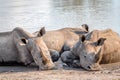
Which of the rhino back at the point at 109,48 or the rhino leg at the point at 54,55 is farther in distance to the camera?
the rhino leg at the point at 54,55

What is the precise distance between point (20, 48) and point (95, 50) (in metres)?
2.03

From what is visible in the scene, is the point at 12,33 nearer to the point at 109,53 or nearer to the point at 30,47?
the point at 30,47

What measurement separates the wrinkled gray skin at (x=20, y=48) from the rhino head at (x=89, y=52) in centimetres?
83

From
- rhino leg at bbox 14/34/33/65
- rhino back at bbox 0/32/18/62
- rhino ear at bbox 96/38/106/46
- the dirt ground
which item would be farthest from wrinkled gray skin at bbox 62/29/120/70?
rhino back at bbox 0/32/18/62

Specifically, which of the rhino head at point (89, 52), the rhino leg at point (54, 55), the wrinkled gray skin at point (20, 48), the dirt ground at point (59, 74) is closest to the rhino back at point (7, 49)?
the wrinkled gray skin at point (20, 48)

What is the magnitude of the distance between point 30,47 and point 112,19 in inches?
432

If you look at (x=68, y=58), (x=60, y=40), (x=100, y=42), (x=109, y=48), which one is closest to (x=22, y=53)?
(x=68, y=58)

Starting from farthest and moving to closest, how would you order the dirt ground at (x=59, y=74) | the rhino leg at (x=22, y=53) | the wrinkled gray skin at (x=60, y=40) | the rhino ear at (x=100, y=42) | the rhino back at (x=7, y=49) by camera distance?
the wrinkled gray skin at (x=60, y=40)
the rhino back at (x=7, y=49)
the rhino leg at (x=22, y=53)
the rhino ear at (x=100, y=42)
the dirt ground at (x=59, y=74)

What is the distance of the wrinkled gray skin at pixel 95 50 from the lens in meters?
10.3

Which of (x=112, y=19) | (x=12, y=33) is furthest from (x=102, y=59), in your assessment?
(x=112, y=19)

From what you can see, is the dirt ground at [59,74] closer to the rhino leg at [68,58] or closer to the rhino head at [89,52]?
the rhino head at [89,52]

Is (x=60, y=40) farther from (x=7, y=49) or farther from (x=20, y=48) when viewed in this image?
(x=7, y=49)

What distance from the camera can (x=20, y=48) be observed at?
11172 millimetres

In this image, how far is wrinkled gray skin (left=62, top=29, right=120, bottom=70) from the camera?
10.3 m
